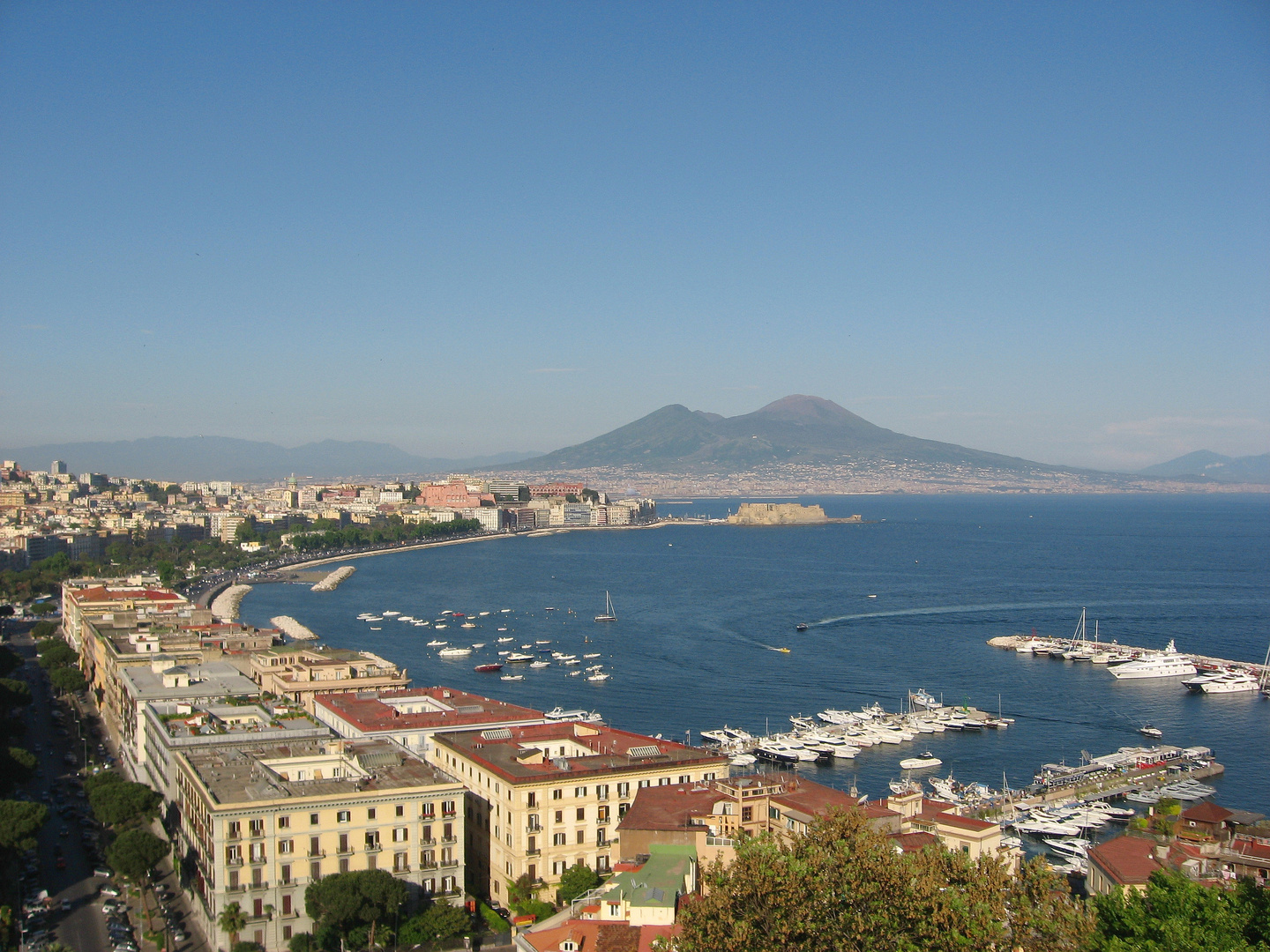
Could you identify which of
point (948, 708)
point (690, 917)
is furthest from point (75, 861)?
point (948, 708)

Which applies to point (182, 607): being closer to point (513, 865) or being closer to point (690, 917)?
point (513, 865)

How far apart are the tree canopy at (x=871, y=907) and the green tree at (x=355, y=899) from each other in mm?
4257

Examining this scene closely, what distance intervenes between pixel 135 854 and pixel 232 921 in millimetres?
1899

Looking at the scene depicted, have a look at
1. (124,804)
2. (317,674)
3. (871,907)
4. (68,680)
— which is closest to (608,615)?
(68,680)

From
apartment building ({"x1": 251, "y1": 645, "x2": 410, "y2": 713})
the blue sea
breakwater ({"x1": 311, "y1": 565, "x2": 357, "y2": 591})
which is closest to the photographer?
apartment building ({"x1": 251, "y1": 645, "x2": 410, "y2": 713})

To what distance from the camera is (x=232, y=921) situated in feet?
33.7

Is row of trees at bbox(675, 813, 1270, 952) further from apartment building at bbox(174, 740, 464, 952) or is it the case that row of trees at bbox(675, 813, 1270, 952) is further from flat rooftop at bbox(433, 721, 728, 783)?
flat rooftop at bbox(433, 721, 728, 783)

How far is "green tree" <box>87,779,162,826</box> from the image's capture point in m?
12.8

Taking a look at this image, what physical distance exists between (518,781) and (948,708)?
42.9ft

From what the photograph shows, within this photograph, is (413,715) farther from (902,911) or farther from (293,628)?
(293,628)

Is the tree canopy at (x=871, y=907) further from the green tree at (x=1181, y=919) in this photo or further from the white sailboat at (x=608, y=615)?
the white sailboat at (x=608, y=615)

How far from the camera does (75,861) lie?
42.9 ft

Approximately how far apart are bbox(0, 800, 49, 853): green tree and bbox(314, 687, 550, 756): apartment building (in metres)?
3.66

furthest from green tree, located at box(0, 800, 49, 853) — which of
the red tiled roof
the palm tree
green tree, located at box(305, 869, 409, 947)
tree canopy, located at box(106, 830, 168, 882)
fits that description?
the red tiled roof
